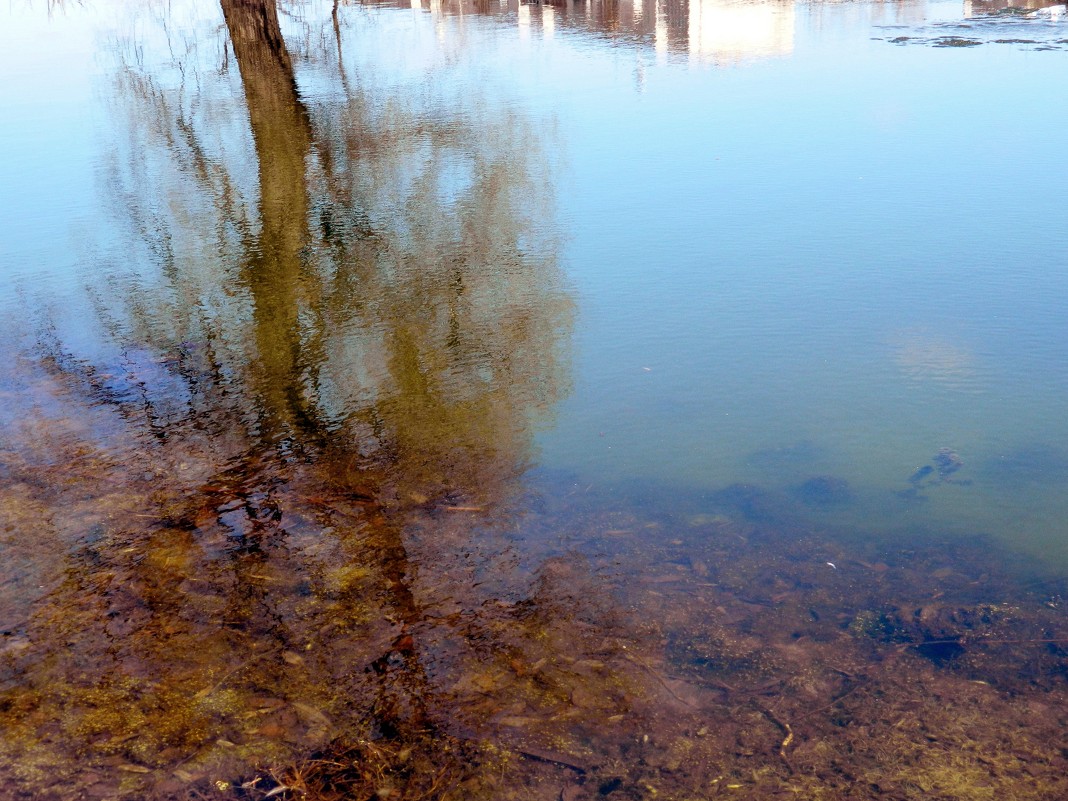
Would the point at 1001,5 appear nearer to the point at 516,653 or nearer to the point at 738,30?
the point at 738,30

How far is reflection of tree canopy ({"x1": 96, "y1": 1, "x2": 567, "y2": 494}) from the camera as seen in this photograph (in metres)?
4.71

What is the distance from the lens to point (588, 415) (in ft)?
15.7

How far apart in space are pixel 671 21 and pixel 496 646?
16889 millimetres

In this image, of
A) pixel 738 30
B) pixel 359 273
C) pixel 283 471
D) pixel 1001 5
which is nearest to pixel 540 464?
pixel 283 471

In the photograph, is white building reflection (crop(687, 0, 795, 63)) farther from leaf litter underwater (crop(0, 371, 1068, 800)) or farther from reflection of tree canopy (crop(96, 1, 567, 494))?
leaf litter underwater (crop(0, 371, 1068, 800))

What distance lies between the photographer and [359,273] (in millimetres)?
6410

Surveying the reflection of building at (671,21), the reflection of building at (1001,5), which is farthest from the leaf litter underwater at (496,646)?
the reflection of building at (1001,5)

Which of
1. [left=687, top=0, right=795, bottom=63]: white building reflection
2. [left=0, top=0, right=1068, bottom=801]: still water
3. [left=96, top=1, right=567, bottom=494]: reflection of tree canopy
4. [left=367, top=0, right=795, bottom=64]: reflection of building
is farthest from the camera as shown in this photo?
[left=367, top=0, right=795, bottom=64]: reflection of building

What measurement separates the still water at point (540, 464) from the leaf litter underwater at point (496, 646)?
0.01m

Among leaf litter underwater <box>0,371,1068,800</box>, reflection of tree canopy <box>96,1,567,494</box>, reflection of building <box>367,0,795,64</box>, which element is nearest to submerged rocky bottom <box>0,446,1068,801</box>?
leaf litter underwater <box>0,371,1068,800</box>

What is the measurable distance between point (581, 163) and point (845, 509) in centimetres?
541

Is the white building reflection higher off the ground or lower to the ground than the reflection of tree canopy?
higher

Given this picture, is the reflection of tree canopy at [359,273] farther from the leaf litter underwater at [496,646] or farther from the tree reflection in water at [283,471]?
the leaf litter underwater at [496,646]

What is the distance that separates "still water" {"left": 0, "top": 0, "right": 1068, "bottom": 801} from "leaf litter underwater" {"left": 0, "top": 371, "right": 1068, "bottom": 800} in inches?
0.5
